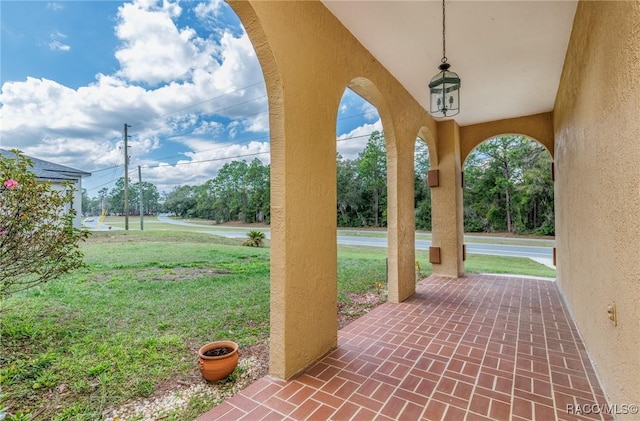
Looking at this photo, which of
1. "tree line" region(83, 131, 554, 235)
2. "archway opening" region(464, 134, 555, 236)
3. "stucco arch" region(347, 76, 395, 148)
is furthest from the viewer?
"tree line" region(83, 131, 554, 235)

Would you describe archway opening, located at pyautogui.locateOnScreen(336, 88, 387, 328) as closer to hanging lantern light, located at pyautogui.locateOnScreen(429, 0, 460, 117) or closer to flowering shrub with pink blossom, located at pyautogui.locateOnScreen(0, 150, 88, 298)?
hanging lantern light, located at pyautogui.locateOnScreen(429, 0, 460, 117)

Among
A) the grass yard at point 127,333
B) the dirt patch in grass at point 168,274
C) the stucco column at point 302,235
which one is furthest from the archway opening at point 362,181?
the stucco column at point 302,235

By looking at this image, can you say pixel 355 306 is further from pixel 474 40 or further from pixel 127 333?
pixel 474 40

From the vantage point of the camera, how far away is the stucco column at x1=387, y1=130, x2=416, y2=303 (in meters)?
3.98

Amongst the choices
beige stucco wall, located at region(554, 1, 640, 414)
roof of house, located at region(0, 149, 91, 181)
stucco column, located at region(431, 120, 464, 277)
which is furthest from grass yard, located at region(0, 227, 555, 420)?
beige stucco wall, located at region(554, 1, 640, 414)

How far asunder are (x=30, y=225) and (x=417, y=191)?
21.0m

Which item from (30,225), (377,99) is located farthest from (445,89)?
(30,225)

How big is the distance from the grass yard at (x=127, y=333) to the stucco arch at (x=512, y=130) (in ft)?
11.7

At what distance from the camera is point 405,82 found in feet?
13.4

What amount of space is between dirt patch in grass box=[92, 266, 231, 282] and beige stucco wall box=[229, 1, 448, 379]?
427 cm

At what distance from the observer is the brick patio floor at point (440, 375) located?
1.72m

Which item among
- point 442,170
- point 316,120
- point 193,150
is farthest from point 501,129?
point 193,150

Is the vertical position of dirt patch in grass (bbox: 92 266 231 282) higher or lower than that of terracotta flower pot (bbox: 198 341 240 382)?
lower

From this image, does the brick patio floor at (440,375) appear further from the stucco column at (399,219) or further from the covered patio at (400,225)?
the stucco column at (399,219)
